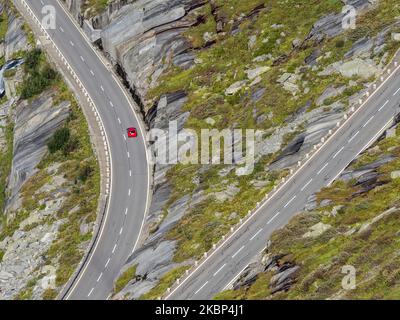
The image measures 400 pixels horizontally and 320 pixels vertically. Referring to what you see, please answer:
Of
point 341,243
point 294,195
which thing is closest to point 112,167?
point 294,195

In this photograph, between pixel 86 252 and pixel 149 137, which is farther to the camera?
pixel 149 137

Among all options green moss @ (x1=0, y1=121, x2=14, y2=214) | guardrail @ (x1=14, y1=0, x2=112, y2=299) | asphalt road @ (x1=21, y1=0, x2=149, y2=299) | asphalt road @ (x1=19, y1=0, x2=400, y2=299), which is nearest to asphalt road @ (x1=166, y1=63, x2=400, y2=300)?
asphalt road @ (x1=19, y1=0, x2=400, y2=299)

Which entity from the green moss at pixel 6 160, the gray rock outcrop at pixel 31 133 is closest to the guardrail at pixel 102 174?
the gray rock outcrop at pixel 31 133

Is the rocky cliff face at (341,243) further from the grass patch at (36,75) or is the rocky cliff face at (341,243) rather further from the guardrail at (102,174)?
the grass patch at (36,75)

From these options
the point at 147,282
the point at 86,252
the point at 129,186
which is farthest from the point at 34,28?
the point at 147,282

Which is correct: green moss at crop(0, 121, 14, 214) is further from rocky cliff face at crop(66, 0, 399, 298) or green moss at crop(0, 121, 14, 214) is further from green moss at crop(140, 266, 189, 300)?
green moss at crop(140, 266, 189, 300)

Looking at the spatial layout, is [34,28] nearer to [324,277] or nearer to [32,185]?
[32,185]
